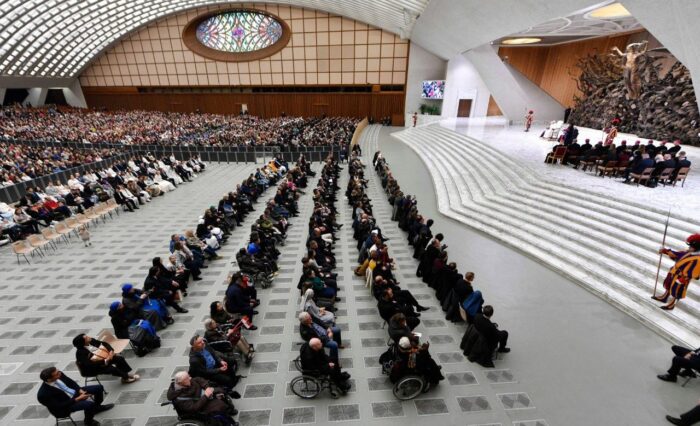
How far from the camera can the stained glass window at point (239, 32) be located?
36.6m

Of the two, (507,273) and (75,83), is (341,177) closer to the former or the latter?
(507,273)

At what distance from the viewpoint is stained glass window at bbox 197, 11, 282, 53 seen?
120 ft

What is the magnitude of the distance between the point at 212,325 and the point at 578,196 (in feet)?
31.0

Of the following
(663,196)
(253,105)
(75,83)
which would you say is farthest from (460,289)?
(75,83)

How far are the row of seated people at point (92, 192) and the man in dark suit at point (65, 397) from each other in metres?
7.75

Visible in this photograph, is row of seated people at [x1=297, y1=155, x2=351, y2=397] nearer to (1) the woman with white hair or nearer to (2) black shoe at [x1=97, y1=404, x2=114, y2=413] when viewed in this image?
(1) the woman with white hair

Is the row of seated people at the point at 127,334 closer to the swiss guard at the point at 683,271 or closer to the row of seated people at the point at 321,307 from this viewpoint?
the row of seated people at the point at 321,307

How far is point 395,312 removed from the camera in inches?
205

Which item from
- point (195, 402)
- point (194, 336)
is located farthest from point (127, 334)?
point (195, 402)

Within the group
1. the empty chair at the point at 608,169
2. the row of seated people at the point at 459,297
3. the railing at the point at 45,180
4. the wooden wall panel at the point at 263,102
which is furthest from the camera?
the wooden wall panel at the point at 263,102

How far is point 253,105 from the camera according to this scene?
39688 mm

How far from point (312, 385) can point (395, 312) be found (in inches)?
66.6

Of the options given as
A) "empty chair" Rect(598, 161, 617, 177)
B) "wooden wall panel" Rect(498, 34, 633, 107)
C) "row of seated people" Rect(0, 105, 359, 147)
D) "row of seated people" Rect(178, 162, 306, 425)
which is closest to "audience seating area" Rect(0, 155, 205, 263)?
"row of seated people" Rect(178, 162, 306, 425)

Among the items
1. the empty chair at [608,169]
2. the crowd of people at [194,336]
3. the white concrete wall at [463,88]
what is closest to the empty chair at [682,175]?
the empty chair at [608,169]
